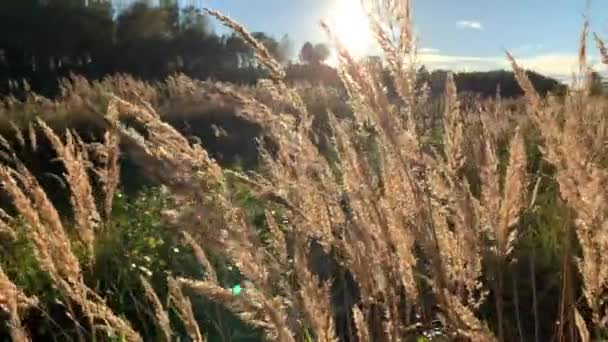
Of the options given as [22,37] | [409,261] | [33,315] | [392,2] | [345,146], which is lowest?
[33,315]

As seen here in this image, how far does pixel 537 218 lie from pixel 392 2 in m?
2.82

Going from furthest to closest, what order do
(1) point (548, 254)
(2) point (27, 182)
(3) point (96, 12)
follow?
1. (3) point (96, 12)
2. (1) point (548, 254)
3. (2) point (27, 182)

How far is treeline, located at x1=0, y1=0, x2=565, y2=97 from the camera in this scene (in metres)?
29.0

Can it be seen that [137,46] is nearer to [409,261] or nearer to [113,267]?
[113,267]

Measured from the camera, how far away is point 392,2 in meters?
1.51

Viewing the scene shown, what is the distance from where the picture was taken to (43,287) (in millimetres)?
3926

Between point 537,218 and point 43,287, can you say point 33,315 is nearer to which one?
point 43,287

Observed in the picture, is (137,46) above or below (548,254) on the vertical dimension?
above

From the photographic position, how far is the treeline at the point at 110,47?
95.2 ft

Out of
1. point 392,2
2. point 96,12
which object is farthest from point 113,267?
point 96,12

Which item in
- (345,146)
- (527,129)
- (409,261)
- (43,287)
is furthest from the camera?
(527,129)

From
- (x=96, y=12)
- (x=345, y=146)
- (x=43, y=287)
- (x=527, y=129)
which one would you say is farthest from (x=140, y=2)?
(x=345, y=146)

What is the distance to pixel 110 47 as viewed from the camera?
106ft

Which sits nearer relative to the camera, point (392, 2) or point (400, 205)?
point (392, 2)
